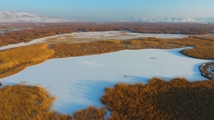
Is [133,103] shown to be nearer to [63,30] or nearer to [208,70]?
[208,70]

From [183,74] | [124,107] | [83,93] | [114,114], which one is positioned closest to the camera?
[114,114]

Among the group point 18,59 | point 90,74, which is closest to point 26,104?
point 90,74


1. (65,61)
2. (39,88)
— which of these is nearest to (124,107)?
(39,88)

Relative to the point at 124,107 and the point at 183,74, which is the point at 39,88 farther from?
the point at 183,74

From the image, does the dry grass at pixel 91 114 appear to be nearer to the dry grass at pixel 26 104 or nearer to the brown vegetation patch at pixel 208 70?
the dry grass at pixel 26 104

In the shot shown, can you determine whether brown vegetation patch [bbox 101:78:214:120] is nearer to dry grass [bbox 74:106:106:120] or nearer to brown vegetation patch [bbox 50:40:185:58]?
dry grass [bbox 74:106:106:120]

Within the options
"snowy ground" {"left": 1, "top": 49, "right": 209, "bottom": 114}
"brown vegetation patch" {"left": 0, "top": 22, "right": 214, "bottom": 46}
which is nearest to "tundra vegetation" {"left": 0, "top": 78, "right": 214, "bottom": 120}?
"snowy ground" {"left": 1, "top": 49, "right": 209, "bottom": 114}

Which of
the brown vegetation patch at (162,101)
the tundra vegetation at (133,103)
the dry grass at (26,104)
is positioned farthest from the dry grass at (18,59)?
the brown vegetation patch at (162,101)
